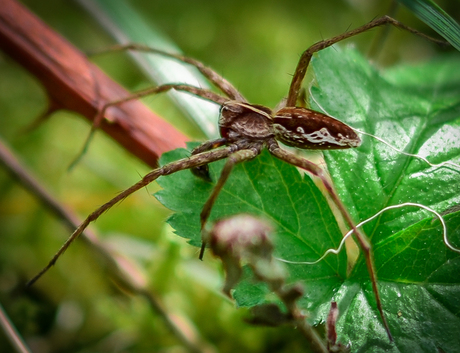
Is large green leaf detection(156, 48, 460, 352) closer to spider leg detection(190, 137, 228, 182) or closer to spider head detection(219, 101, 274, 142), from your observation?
spider leg detection(190, 137, 228, 182)

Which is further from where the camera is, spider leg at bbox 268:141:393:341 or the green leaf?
the green leaf

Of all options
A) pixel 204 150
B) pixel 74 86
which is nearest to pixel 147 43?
pixel 74 86

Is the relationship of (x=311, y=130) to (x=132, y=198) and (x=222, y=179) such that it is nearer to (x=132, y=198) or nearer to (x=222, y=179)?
(x=222, y=179)

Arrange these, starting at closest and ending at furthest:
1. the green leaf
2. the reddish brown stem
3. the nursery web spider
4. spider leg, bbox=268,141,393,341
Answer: spider leg, bbox=268,141,393,341, the nursery web spider, the reddish brown stem, the green leaf

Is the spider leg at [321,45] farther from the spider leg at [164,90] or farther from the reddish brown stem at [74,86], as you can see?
the reddish brown stem at [74,86]

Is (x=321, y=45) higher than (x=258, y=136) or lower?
higher

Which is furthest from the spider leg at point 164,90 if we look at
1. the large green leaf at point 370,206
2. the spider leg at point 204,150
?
the large green leaf at point 370,206

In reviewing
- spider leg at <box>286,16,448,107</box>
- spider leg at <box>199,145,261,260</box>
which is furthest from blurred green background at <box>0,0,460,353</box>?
spider leg at <box>199,145,261,260</box>

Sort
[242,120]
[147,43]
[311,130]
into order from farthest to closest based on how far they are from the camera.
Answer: [147,43]
[242,120]
[311,130]
